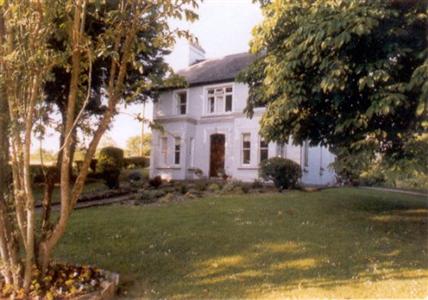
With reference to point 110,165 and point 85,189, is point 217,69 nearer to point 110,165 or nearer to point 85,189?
point 110,165

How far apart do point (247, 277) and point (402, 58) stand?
6.37 metres

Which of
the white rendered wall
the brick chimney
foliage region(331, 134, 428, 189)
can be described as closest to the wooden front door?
the white rendered wall

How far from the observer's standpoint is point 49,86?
18734 millimetres

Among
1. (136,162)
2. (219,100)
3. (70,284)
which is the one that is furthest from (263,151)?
(70,284)

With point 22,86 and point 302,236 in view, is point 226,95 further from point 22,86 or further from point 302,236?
point 22,86

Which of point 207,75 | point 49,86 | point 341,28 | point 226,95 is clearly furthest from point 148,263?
point 207,75

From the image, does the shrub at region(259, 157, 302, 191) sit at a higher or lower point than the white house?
lower

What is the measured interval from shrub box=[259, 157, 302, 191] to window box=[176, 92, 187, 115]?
1108cm

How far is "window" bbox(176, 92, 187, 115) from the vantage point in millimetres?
28297

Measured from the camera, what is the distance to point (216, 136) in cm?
2661

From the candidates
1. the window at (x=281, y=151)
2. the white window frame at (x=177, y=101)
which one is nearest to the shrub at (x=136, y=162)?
the white window frame at (x=177, y=101)

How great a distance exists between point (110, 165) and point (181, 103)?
373 inches

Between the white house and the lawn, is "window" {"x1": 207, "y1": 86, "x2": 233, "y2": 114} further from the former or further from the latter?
the lawn

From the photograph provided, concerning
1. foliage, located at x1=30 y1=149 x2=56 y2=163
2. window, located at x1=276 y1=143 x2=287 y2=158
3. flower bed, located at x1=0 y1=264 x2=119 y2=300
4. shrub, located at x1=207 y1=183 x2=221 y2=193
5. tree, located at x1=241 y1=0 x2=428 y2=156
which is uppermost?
tree, located at x1=241 y1=0 x2=428 y2=156
